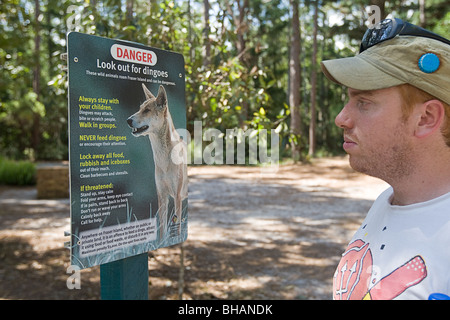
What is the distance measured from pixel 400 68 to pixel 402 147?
229 millimetres

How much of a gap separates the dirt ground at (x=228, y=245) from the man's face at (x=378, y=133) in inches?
117

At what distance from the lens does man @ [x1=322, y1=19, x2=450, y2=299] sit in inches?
43.5

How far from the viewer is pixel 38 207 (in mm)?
9648

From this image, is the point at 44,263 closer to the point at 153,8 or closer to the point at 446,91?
the point at 153,8

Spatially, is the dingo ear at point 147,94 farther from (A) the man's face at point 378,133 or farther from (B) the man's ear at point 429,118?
(B) the man's ear at point 429,118

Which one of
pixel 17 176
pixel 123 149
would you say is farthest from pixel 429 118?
pixel 17 176

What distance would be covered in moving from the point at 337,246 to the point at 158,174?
5.01 meters

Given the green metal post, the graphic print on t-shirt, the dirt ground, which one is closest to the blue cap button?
the graphic print on t-shirt

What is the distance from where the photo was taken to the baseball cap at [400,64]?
3.81 ft

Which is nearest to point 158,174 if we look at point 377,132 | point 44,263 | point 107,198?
point 107,198

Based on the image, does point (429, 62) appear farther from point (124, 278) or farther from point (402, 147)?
point (124, 278)

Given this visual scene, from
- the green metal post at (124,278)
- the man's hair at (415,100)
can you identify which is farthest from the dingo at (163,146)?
the man's hair at (415,100)

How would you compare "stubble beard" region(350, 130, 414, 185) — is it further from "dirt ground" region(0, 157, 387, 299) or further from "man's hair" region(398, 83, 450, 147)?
"dirt ground" region(0, 157, 387, 299)

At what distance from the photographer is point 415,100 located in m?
1.20
